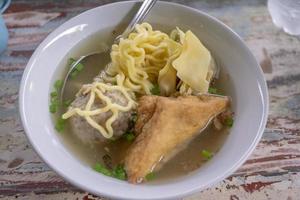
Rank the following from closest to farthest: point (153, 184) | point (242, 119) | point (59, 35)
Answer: point (153, 184) < point (242, 119) < point (59, 35)

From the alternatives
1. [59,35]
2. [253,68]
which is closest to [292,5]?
[253,68]

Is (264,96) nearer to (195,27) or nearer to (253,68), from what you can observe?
(253,68)

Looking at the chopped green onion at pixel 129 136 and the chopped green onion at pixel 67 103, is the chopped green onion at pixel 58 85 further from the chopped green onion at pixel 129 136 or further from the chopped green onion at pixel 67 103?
the chopped green onion at pixel 129 136

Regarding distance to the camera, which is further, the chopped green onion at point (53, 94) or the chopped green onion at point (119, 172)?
the chopped green onion at point (53, 94)

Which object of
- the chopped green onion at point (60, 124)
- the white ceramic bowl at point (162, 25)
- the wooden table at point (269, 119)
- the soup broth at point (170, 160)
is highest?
the white ceramic bowl at point (162, 25)

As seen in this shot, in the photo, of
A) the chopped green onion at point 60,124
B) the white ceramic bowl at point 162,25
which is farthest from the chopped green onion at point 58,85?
the chopped green onion at point 60,124

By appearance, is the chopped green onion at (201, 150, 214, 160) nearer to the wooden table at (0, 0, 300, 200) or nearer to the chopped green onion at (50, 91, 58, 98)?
the wooden table at (0, 0, 300, 200)
